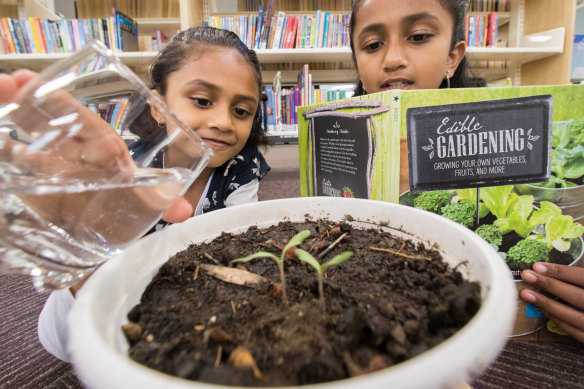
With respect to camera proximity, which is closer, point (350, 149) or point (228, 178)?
point (350, 149)

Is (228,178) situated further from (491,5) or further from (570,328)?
(491,5)

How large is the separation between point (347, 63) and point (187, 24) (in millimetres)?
1223

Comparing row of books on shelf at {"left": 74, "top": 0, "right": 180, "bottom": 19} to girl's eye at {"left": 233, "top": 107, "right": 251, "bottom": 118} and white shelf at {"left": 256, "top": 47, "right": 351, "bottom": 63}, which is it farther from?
girl's eye at {"left": 233, "top": 107, "right": 251, "bottom": 118}

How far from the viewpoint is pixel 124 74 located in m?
0.34

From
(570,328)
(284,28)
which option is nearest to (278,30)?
(284,28)

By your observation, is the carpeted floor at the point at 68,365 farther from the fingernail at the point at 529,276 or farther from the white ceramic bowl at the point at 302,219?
the white ceramic bowl at the point at 302,219

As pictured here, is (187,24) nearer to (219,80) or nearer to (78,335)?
(219,80)

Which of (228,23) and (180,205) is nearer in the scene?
(180,205)

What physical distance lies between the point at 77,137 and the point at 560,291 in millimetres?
844

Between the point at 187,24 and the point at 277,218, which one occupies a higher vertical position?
the point at 187,24

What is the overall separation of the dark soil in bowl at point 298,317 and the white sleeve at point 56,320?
0.28 m

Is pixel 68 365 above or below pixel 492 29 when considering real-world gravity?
below

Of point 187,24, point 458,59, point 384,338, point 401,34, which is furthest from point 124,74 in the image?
point 187,24

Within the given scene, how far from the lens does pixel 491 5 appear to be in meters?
2.46
